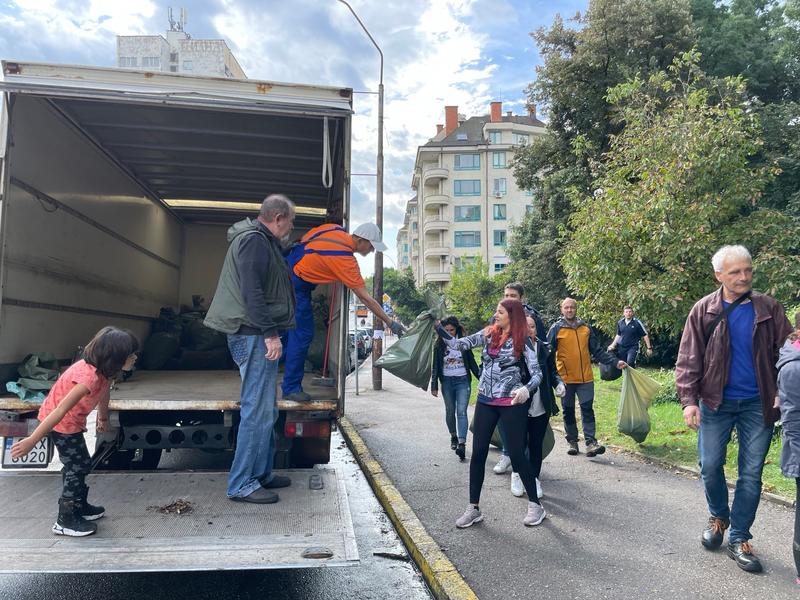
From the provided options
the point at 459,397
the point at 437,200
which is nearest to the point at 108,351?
the point at 459,397

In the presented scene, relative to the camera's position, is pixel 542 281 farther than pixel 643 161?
Yes

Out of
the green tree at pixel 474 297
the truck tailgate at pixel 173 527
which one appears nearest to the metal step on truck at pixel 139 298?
the truck tailgate at pixel 173 527

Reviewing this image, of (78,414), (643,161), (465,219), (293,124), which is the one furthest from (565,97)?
(465,219)

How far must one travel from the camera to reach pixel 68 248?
5660 millimetres

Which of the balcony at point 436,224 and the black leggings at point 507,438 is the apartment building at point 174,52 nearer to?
the balcony at point 436,224

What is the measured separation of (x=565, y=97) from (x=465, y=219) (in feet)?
123

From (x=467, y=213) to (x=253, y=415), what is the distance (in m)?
54.6

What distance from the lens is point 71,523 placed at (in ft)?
10.7

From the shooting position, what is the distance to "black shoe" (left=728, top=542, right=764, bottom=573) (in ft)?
11.9

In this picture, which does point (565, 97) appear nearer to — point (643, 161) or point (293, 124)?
point (643, 161)

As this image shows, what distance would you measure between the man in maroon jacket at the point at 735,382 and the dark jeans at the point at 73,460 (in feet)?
12.2

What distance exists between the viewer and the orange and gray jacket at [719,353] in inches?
144

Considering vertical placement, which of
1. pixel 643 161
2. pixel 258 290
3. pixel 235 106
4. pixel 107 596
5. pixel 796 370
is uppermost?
pixel 643 161

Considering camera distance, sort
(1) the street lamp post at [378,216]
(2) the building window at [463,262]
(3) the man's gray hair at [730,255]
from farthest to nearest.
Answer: (2) the building window at [463,262], (1) the street lamp post at [378,216], (3) the man's gray hair at [730,255]
